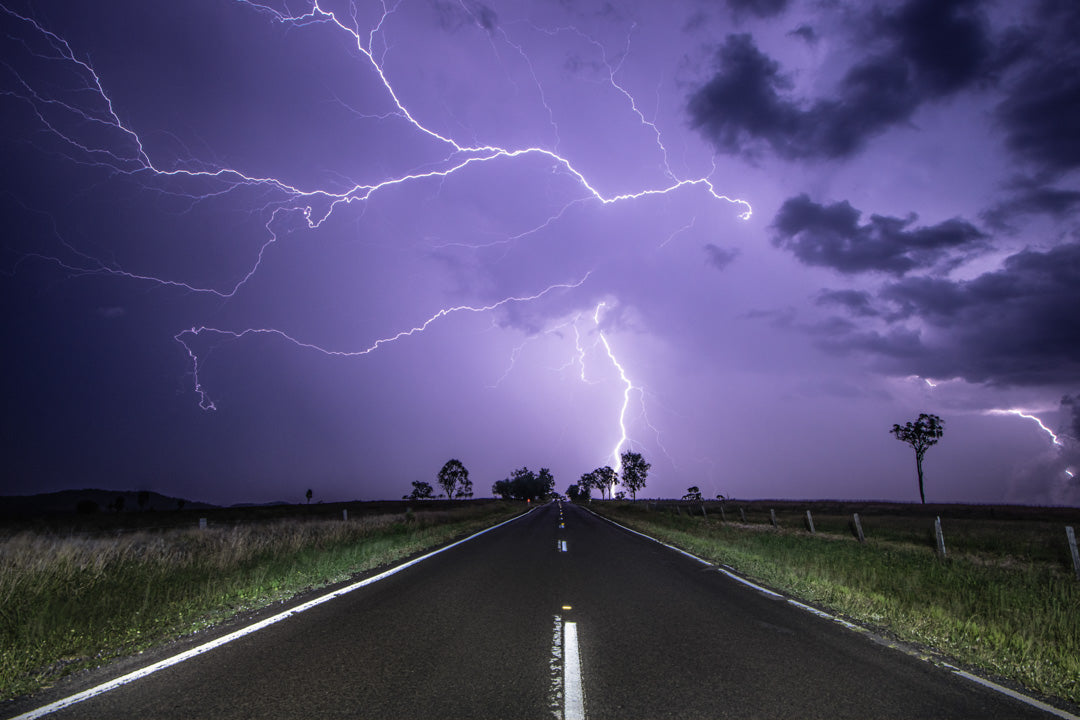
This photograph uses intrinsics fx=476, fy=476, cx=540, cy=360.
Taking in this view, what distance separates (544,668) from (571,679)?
0.35m

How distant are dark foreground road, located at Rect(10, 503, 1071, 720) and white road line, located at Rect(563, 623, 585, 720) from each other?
0.16 feet

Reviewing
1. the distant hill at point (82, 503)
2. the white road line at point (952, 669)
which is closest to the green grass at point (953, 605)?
the white road line at point (952, 669)

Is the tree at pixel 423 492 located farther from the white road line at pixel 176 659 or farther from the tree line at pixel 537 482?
the white road line at pixel 176 659

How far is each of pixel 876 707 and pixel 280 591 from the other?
7.34 meters

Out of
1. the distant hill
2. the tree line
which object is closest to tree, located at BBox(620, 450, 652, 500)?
the tree line

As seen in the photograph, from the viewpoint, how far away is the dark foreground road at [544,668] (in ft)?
10.8

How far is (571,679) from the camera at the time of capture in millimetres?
3777

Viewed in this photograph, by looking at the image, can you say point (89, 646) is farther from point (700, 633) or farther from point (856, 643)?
point (856, 643)

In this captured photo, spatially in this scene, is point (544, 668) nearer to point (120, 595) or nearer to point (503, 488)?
point (120, 595)

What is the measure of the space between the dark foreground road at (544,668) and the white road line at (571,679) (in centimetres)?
5

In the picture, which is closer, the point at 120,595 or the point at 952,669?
the point at 952,669

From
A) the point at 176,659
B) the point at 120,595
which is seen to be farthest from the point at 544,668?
the point at 120,595

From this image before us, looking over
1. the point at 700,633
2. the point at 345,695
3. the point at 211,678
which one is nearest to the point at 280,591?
the point at 211,678

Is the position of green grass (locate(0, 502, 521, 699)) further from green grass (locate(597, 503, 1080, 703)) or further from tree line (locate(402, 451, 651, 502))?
tree line (locate(402, 451, 651, 502))
